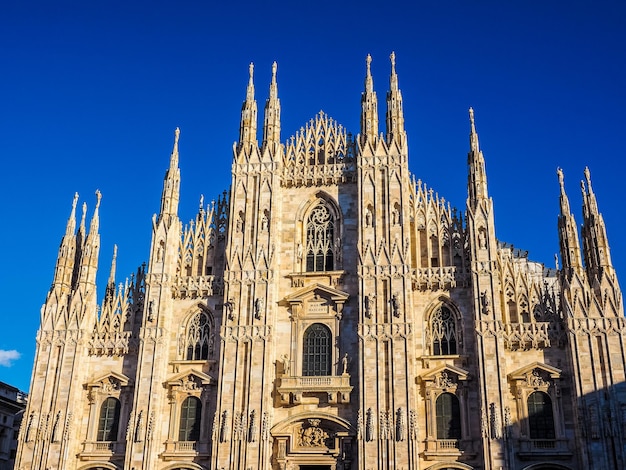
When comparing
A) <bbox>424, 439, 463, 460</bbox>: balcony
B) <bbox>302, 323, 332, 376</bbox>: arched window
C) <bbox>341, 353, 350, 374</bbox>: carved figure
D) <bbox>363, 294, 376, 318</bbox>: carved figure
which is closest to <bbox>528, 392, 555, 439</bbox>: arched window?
<bbox>424, 439, 463, 460</bbox>: balcony

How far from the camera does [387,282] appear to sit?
113 ft

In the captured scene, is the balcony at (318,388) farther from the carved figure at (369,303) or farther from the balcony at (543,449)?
the balcony at (543,449)

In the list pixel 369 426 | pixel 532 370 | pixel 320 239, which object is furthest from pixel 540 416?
pixel 320 239

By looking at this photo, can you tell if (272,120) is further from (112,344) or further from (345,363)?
(112,344)

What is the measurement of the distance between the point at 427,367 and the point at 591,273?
8.81 m

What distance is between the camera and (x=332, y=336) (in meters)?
34.5

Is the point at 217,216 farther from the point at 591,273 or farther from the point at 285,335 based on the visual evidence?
the point at 591,273

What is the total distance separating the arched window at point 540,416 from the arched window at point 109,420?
19024 millimetres

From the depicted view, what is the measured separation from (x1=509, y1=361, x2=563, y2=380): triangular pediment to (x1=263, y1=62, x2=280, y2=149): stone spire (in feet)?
54.9

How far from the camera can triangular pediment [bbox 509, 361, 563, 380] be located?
1259 inches

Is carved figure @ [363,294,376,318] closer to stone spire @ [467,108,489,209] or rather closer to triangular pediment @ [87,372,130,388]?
stone spire @ [467,108,489,209]

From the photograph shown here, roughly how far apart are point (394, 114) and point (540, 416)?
1655 cm

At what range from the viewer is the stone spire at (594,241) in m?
33.4

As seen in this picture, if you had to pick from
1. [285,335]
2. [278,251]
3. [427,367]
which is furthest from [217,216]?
[427,367]
